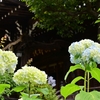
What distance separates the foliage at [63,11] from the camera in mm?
8669

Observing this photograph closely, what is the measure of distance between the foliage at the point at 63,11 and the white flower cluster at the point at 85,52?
6.61 metres

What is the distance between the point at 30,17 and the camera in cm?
1016

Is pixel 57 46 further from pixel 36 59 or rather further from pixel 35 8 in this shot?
pixel 36 59

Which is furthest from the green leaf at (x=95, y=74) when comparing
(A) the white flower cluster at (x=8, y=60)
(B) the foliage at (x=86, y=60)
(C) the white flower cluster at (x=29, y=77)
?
(A) the white flower cluster at (x=8, y=60)

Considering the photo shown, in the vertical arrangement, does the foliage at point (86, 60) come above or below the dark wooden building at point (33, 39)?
below

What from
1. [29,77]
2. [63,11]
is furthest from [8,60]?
[63,11]

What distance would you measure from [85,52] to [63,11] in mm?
7024

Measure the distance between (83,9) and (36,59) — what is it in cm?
462

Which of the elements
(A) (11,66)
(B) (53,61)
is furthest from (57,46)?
(A) (11,66)

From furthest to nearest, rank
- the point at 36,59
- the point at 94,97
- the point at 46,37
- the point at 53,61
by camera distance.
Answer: the point at 36,59
the point at 53,61
the point at 46,37
the point at 94,97

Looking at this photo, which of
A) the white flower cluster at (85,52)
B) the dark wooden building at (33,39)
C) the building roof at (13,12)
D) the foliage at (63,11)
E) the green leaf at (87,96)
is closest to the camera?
the green leaf at (87,96)

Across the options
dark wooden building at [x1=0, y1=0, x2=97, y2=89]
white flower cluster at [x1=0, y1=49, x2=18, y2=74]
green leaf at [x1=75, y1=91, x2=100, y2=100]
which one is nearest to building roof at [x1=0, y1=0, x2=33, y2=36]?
dark wooden building at [x1=0, y1=0, x2=97, y2=89]

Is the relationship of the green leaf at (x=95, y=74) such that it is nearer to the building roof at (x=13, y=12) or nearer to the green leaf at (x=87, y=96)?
the green leaf at (x=87, y=96)

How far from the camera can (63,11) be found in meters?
8.80
